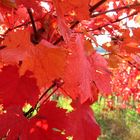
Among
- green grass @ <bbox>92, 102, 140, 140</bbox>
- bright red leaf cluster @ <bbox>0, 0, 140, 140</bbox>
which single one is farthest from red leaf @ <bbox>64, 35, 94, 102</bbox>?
green grass @ <bbox>92, 102, 140, 140</bbox>

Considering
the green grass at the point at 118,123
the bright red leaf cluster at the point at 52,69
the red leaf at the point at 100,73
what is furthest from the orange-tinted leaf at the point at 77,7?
the green grass at the point at 118,123

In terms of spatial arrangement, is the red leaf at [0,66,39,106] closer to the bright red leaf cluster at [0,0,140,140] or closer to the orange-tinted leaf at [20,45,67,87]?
the bright red leaf cluster at [0,0,140,140]

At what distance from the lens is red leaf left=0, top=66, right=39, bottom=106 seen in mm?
774

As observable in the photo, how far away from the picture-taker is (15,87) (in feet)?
2.55

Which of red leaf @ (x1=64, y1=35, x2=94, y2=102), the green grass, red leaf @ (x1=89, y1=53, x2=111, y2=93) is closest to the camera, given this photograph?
red leaf @ (x1=64, y1=35, x2=94, y2=102)

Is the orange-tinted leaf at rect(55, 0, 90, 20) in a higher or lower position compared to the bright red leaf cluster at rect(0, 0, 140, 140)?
higher

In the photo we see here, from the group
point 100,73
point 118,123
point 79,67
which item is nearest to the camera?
point 79,67

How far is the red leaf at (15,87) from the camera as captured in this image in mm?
774

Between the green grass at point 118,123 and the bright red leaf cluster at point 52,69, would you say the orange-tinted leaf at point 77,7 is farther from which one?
the green grass at point 118,123

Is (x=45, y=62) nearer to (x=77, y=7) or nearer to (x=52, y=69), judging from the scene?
(x=52, y=69)

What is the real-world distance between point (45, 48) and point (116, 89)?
6.02 m

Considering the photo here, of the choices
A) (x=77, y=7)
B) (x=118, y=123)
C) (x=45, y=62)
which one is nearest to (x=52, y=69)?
(x=45, y=62)

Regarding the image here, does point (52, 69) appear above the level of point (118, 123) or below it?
above

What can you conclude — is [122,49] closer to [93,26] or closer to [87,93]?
[93,26]
